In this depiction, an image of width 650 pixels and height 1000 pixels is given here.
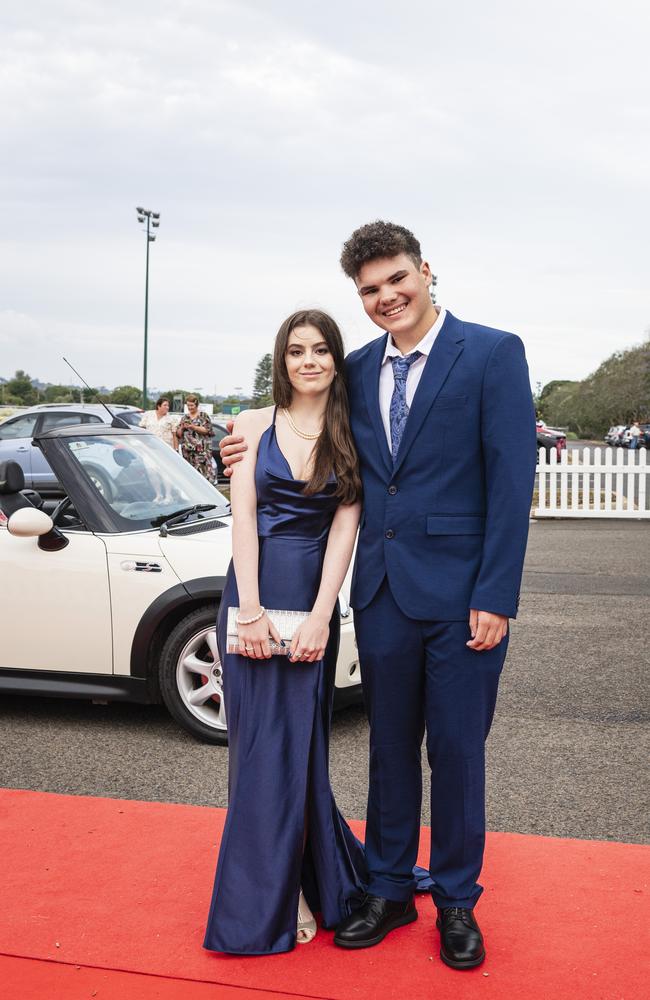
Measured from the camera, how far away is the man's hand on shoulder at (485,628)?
2.82m

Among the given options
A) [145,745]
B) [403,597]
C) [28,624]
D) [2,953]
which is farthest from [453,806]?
[28,624]

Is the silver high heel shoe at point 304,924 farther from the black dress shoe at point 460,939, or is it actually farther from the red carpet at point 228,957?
the black dress shoe at point 460,939

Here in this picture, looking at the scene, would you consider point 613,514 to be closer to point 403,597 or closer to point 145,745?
point 145,745

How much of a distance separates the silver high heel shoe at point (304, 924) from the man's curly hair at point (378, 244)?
1.95 m

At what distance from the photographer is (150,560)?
4.85 meters

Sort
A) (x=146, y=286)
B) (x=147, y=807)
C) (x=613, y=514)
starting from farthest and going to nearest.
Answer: (x=146, y=286), (x=613, y=514), (x=147, y=807)

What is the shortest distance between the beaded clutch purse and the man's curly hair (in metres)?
1.06

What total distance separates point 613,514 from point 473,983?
46.3 feet

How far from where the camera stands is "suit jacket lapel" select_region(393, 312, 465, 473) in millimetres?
2893

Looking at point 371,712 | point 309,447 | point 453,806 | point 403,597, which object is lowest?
point 453,806

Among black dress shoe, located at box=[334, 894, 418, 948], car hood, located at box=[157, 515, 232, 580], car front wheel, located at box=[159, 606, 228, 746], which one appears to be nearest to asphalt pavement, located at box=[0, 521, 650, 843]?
car front wheel, located at box=[159, 606, 228, 746]

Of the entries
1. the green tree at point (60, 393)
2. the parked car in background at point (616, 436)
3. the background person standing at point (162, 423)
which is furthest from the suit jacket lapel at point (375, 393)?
the parked car in background at point (616, 436)

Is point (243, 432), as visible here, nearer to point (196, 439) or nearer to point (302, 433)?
point (302, 433)

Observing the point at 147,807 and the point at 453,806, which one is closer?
the point at 453,806
